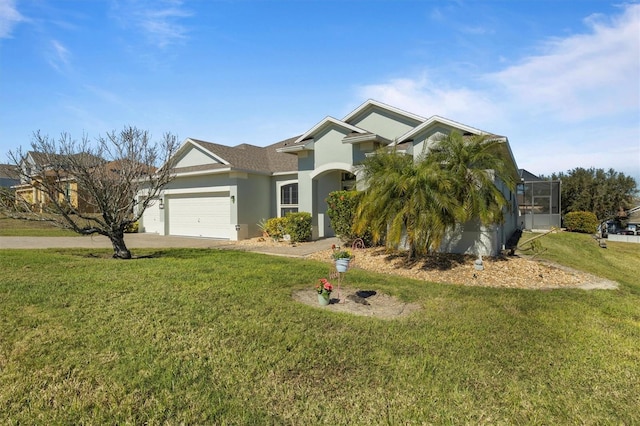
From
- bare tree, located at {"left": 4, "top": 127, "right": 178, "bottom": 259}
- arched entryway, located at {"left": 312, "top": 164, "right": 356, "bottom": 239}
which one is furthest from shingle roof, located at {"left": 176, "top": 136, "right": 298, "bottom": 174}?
bare tree, located at {"left": 4, "top": 127, "right": 178, "bottom": 259}

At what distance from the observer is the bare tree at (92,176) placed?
10648mm

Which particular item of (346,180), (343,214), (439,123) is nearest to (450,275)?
Result: (343,214)

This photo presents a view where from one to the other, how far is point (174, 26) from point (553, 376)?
11.2 m

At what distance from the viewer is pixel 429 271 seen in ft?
31.2

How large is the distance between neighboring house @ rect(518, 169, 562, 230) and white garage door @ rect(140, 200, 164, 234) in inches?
968

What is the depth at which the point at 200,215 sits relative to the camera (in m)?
19.2

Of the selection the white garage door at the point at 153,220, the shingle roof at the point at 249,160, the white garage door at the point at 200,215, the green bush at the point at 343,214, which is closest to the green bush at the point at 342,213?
the green bush at the point at 343,214

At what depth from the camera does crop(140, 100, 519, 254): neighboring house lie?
50.4 feet

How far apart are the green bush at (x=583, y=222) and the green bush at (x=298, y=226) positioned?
22.6m

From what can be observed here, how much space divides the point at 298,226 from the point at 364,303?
30.3ft

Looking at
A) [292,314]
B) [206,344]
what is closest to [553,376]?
[292,314]

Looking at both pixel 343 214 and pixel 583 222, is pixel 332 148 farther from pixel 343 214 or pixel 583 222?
pixel 583 222

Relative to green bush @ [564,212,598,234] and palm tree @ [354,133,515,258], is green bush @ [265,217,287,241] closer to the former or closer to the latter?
palm tree @ [354,133,515,258]

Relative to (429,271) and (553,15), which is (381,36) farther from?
(429,271)
